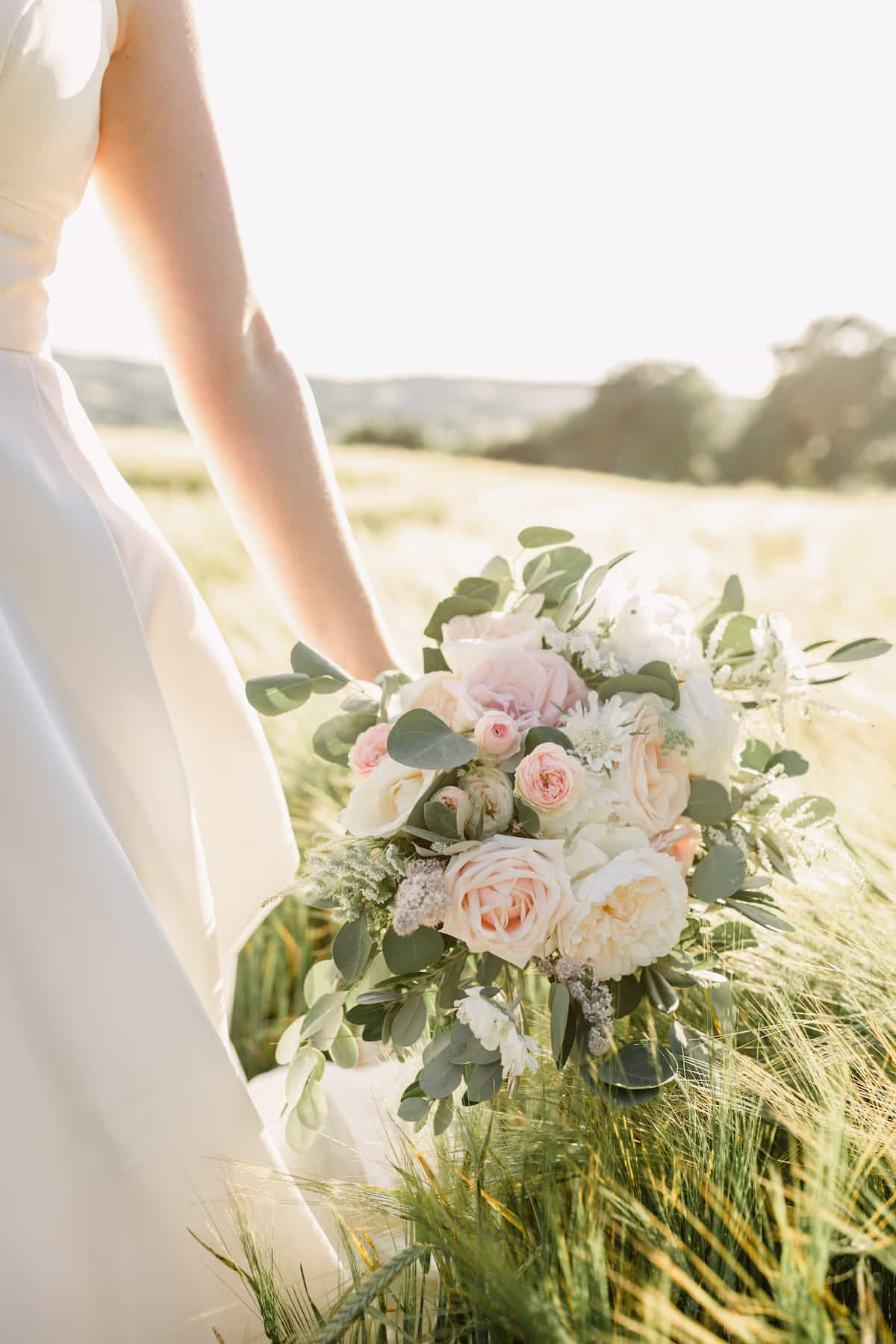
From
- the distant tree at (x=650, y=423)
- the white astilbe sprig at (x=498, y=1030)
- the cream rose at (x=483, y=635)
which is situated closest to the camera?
the white astilbe sprig at (x=498, y=1030)

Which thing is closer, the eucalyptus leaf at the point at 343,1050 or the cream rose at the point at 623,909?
the cream rose at the point at 623,909

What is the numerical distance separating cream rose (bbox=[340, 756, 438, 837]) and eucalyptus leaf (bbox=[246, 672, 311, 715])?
0.37ft

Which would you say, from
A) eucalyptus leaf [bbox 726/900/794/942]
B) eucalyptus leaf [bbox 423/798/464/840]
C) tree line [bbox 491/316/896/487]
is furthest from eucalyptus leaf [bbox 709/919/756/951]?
tree line [bbox 491/316/896/487]

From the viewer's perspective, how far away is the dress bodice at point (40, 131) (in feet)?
2.58

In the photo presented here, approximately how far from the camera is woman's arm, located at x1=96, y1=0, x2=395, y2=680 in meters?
0.90

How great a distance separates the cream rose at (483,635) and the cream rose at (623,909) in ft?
0.55

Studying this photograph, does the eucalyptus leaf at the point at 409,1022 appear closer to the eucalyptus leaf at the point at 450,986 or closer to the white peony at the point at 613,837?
the eucalyptus leaf at the point at 450,986

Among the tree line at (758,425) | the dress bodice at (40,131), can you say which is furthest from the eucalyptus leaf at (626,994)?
the tree line at (758,425)

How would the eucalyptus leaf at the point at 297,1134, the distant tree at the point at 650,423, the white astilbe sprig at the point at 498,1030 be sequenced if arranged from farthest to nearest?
the distant tree at the point at 650,423 → the eucalyptus leaf at the point at 297,1134 → the white astilbe sprig at the point at 498,1030

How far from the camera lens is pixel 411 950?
77cm

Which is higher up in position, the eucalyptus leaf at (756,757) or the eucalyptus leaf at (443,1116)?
the eucalyptus leaf at (756,757)

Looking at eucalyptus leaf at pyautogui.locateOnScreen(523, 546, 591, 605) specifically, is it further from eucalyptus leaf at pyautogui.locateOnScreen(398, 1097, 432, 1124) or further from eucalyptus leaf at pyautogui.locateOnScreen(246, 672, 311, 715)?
eucalyptus leaf at pyautogui.locateOnScreen(398, 1097, 432, 1124)

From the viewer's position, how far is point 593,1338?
0.56 m

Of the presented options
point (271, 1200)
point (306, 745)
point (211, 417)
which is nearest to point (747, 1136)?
point (271, 1200)
